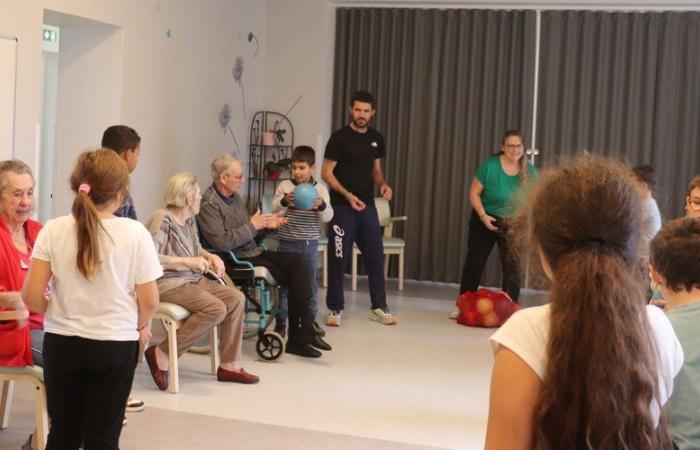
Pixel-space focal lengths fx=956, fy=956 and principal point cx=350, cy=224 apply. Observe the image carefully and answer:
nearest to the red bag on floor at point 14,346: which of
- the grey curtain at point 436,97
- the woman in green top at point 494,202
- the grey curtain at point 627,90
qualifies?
the woman in green top at point 494,202

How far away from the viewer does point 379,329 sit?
652 centimetres

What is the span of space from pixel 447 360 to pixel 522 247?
4200mm

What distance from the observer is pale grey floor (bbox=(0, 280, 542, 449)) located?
3.98 m

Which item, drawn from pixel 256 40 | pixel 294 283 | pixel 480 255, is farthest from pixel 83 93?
pixel 480 255

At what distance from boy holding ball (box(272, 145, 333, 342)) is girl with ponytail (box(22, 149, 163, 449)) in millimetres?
3023

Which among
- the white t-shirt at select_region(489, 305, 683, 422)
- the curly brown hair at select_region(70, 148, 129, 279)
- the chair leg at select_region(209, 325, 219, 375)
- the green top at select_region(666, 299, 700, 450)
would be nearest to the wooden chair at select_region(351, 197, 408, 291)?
the chair leg at select_region(209, 325, 219, 375)

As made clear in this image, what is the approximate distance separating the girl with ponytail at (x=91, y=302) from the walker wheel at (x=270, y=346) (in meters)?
2.51

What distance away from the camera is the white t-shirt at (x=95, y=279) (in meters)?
2.76

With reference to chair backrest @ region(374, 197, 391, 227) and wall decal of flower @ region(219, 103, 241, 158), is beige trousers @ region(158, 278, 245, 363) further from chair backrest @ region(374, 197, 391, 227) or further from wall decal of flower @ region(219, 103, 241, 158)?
chair backrest @ region(374, 197, 391, 227)

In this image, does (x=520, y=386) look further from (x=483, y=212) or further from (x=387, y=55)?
(x=387, y=55)

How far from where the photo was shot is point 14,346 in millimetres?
3432

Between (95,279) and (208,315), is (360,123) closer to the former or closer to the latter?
(208,315)

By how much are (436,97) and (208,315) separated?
15.1 feet

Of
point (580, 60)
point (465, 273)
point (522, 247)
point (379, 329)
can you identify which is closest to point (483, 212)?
point (465, 273)
